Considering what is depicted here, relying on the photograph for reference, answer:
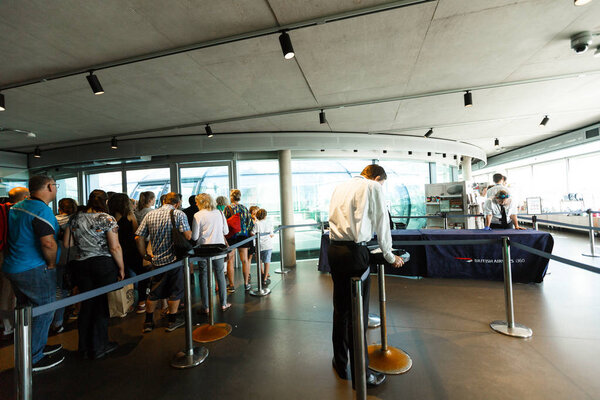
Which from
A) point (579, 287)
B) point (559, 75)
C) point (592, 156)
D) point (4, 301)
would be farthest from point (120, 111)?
point (592, 156)

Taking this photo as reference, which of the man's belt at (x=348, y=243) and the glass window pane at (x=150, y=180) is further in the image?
the glass window pane at (x=150, y=180)

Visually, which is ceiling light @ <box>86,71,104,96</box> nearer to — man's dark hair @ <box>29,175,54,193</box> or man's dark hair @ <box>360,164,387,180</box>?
man's dark hair @ <box>29,175,54,193</box>

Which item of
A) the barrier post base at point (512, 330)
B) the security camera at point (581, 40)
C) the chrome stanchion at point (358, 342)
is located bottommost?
the barrier post base at point (512, 330)

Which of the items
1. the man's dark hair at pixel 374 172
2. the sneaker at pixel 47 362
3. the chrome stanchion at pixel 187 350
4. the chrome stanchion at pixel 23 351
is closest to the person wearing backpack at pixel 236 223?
the chrome stanchion at pixel 187 350

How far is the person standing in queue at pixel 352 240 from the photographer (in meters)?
1.96

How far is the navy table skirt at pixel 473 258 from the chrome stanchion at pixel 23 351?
4310 mm

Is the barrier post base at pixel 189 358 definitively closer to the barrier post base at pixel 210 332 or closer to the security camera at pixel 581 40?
the barrier post base at pixel 210 332

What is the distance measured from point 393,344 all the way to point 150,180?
23.0 ft

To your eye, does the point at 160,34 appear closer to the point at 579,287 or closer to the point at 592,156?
the point at 579,287

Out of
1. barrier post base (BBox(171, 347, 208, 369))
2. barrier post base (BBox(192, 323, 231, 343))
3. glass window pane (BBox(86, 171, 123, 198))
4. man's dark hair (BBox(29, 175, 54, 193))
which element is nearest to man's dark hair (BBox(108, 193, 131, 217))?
man's dark hair (BBox(29, 175, 54, 193))

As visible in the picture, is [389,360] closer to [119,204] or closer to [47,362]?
[47,362]

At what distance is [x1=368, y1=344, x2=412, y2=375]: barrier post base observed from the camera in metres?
2.19

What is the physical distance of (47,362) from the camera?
2.55 m

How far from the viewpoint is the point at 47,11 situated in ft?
7.27
